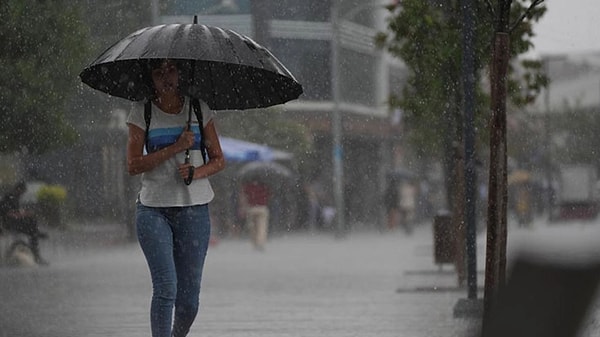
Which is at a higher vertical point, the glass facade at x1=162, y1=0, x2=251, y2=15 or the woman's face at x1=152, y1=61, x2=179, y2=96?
the glass facade at x1=162, y1=0, x2=251, y2=15

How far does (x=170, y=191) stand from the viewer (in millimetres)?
5684

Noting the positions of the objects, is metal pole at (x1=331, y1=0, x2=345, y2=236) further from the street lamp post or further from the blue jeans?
the blue jeans

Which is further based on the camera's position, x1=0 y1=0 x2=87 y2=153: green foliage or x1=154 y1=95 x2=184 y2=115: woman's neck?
x1=0 y1=0 x2=87 y2=153: green foliage

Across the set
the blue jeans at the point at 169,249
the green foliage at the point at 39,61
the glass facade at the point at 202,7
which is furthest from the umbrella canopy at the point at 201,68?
the glass facade at the point at 202,7

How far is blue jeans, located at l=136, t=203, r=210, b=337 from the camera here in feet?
18.5

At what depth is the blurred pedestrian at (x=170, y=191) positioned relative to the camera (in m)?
5.66

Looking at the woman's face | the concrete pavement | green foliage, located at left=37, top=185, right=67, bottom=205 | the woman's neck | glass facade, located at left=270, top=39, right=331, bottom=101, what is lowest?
the concrete pavement

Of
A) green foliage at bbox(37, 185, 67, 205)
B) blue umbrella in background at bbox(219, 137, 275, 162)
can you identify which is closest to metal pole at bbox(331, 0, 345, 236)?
blue umbrella in background at bbox(219, 137, 275, 162)

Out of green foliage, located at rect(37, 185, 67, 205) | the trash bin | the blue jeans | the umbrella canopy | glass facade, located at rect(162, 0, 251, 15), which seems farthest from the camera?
glass facade, located at rect(162, 0, 251, 15)

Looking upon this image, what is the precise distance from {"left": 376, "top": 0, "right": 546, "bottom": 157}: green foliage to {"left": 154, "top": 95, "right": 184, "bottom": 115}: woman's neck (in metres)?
5.95

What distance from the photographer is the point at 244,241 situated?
35375mm

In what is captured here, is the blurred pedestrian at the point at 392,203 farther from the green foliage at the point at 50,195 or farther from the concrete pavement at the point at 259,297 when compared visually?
the green foliage at the point at 50,195

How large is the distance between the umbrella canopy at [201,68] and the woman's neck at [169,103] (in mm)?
158

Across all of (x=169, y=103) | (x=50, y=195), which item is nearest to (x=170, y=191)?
(x=169, y=103)
